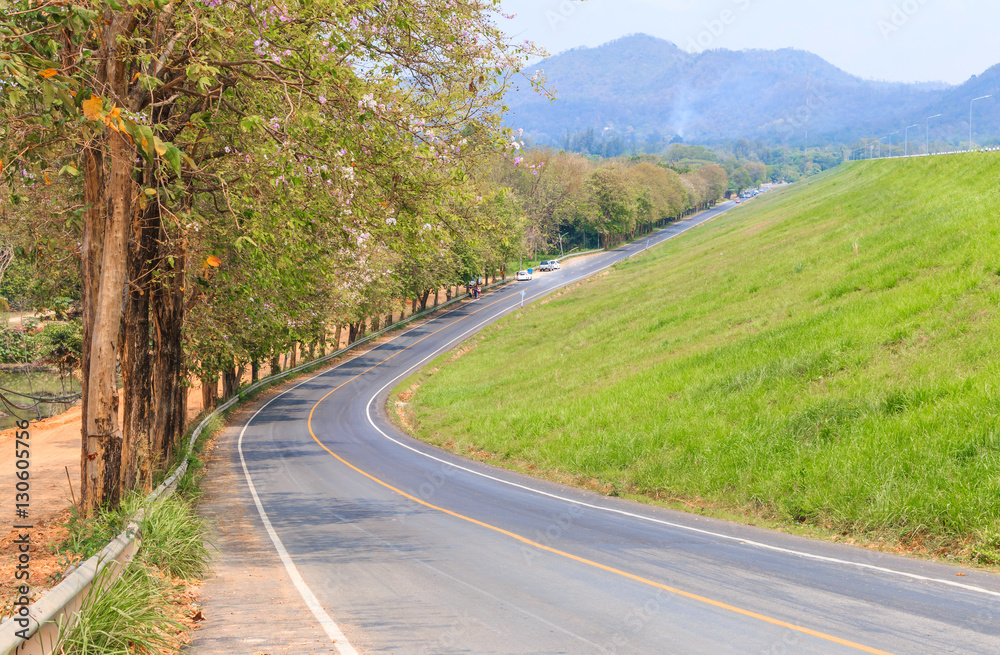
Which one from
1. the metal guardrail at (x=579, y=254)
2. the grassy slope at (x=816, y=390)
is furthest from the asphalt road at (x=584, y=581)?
the metal guardrail at (x=579, y=254)

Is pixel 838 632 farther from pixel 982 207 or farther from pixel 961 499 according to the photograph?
pixel 982 207

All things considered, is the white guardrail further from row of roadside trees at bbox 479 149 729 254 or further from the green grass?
row of roadside trees at bbox 479 149 729 254

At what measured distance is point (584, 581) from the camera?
837cm

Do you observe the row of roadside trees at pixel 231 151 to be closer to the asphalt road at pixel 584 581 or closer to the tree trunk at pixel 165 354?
the tree trunk at pixel 165 354

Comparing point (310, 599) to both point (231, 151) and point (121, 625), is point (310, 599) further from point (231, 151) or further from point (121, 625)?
point (231, 151)

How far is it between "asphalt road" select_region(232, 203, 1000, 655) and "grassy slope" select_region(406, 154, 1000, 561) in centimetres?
140

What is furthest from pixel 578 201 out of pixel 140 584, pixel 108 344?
pixel 140 584

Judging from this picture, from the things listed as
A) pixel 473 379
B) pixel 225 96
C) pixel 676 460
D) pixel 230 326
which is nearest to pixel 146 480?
pixel 225 96

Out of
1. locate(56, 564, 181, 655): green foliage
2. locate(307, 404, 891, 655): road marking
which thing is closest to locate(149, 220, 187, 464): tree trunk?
locate(307, 404, 891, 655): road marking

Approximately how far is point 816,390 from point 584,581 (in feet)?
31.2

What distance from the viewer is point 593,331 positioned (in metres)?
37.8

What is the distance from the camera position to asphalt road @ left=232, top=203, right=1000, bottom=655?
629cm

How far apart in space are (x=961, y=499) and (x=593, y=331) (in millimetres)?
27773

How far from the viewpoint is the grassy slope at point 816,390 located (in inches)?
455
